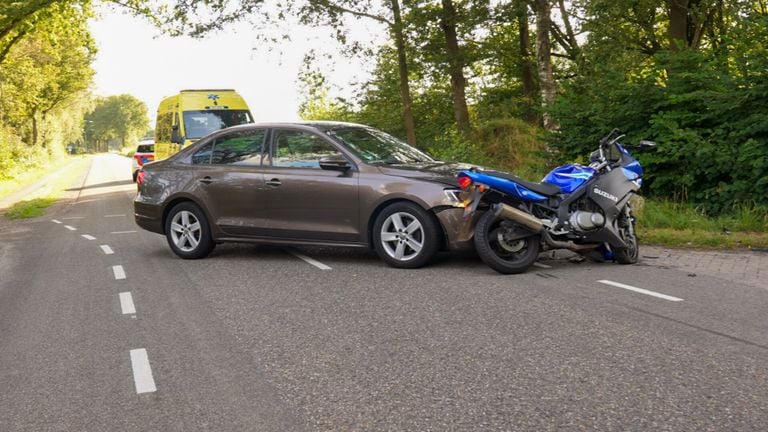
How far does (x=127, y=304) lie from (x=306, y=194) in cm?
246

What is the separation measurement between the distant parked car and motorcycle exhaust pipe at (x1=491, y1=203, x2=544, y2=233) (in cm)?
2524

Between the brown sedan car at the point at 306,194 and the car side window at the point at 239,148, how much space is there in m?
0.01

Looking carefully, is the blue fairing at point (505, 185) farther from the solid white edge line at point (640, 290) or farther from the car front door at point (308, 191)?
the car front door at point (308, 191)

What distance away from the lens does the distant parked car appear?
3127cm

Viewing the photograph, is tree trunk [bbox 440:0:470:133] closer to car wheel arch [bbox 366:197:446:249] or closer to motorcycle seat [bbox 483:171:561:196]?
car wheel arch [bbox 366:197:446:249]

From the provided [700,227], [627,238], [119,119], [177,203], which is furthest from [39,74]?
[119,119]

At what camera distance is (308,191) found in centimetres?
888

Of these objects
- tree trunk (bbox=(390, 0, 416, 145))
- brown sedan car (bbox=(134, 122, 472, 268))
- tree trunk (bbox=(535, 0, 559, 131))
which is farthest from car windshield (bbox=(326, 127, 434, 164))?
tree trunk (bbox=(390, 0, 416, 145))

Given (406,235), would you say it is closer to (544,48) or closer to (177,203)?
(177,203)

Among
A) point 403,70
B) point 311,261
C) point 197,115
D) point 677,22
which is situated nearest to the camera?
point 311,261

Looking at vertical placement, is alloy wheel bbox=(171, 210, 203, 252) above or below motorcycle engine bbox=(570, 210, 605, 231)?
below

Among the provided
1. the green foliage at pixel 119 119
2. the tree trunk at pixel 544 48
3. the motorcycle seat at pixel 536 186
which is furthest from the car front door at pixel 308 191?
the green foliage at pixel 119 119

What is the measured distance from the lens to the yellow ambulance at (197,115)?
1970 centimetres

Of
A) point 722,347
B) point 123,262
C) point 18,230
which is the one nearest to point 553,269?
point 722,347
